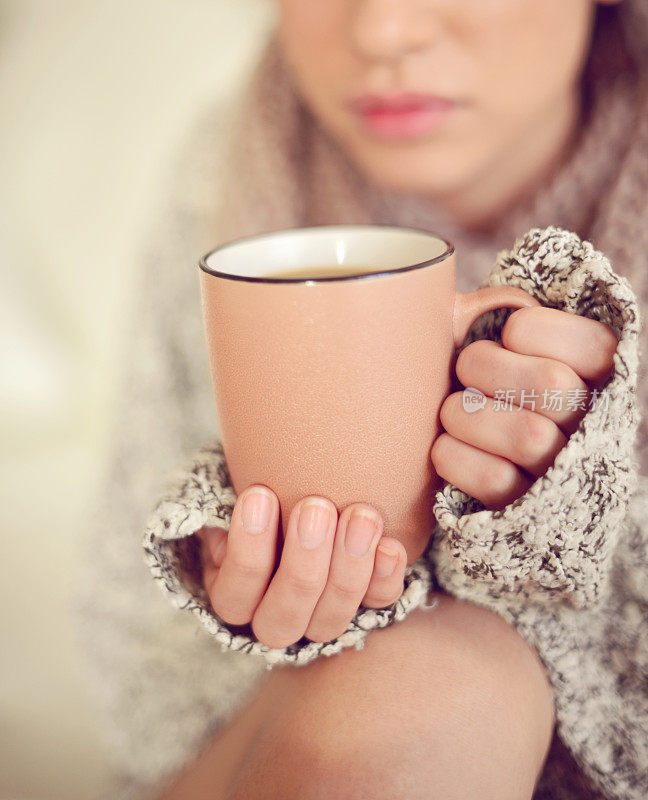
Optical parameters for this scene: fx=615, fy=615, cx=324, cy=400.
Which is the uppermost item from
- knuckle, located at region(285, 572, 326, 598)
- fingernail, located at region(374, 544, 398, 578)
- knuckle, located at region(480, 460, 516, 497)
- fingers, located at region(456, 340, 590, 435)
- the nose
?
the nose

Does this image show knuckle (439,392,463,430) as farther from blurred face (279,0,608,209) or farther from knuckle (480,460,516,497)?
blurred face (279,0,608,209)

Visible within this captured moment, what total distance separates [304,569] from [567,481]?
0.47ft

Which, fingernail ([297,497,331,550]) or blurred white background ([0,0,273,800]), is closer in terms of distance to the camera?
fingernail ([297,497,331,550])

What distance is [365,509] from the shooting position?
1.07 ft

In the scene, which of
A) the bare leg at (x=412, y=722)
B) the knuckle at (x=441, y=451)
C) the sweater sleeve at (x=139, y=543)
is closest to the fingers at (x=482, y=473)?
the knuckle at (x=441, y=451)

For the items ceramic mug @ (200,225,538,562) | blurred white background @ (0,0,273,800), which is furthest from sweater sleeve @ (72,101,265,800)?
ceramic mug @ (200,225,538,562)

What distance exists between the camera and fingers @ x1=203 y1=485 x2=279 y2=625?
0.33 m

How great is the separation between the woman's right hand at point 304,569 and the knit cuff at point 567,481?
0.14 feet

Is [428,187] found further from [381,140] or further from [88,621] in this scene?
[88,621]

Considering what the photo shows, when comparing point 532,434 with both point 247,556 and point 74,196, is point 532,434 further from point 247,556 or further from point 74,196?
point 74,196

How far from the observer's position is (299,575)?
0.33 m

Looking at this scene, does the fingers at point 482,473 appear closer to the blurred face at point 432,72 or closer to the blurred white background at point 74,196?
the blurred face at point 432,72

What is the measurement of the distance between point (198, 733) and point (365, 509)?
1.41 ft

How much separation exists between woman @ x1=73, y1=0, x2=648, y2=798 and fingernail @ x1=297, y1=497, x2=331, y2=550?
69 mm
